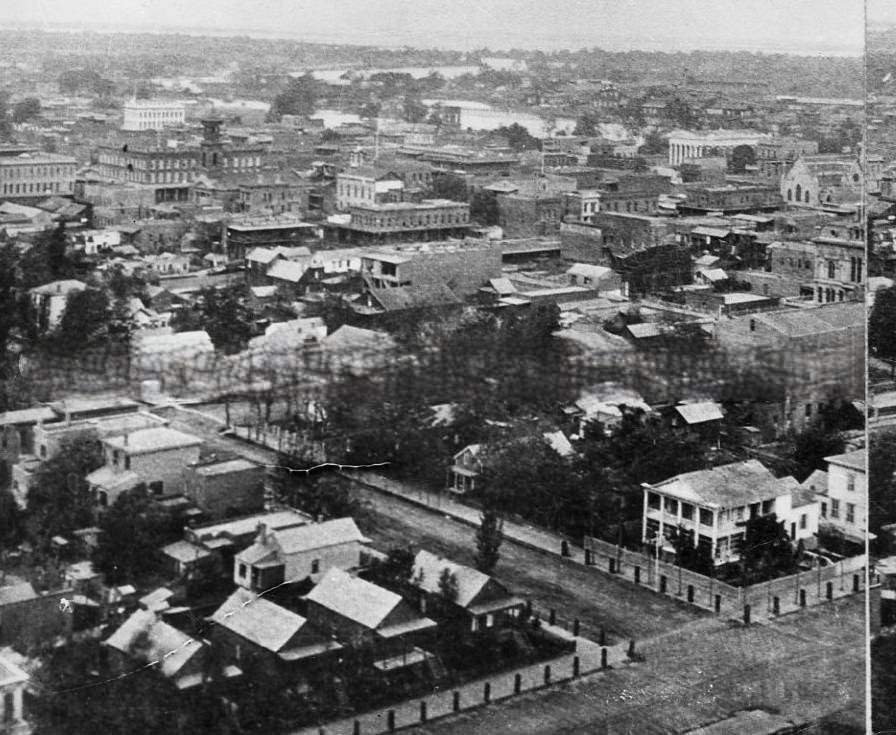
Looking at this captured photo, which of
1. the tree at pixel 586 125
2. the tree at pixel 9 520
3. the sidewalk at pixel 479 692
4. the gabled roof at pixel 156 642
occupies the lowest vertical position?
the sidewalk at pixel 479 692

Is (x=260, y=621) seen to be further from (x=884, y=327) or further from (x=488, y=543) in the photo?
(x=884, y=327)

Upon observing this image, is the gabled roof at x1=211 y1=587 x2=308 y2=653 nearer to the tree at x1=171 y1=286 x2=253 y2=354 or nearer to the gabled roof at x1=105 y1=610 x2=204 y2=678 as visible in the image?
the gabled roof at x1=105 y1=610 x2=204 y2=678

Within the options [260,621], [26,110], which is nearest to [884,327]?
[260,621]

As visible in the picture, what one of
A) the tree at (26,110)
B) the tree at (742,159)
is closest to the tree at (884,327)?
the tree at (742,159)

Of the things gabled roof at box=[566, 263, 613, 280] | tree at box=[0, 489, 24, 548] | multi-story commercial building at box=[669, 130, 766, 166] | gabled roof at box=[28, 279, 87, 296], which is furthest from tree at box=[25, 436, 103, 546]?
multi-story commercial building at box=[669, 130, 766, 166]

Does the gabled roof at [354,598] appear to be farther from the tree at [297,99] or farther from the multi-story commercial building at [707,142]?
the tree at [297,99]

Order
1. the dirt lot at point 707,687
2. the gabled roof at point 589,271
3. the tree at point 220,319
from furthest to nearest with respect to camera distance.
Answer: the gabled roof at point 589,271
the tree at point 220,319
the dirt lot at point 707,687
